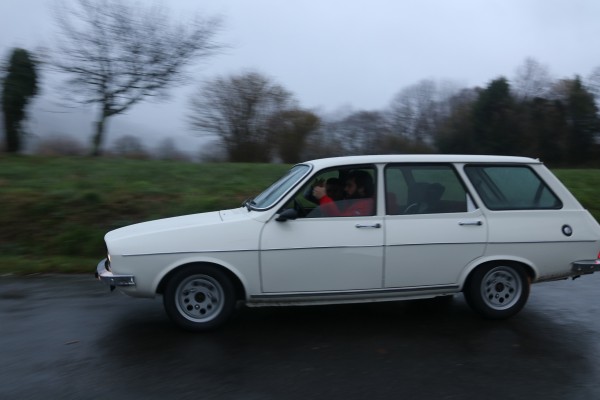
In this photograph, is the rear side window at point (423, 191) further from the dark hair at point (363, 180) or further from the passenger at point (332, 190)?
the passenger at point (332, 190)

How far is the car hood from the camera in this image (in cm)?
523

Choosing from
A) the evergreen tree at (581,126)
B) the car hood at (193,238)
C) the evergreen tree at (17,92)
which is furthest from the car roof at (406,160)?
the evergreen tree at (581,126)

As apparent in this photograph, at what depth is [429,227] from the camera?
5594 mm

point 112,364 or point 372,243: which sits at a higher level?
point 372,243

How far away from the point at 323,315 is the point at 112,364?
7.48 ft

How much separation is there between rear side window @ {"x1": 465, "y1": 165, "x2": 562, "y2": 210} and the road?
1.21 metres

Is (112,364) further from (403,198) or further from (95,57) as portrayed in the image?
(95,57)

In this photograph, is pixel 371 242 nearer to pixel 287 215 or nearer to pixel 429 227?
pixel 429 227

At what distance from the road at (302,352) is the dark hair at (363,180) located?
1.36 m

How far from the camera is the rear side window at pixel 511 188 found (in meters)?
5.84

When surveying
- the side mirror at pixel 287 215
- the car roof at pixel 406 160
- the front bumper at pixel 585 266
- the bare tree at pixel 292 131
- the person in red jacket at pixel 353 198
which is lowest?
the front bumper at pixel 585 266

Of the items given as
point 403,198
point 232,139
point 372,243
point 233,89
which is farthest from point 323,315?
point 233,89

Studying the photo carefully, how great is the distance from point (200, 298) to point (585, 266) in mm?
3898

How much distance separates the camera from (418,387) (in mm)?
4188
